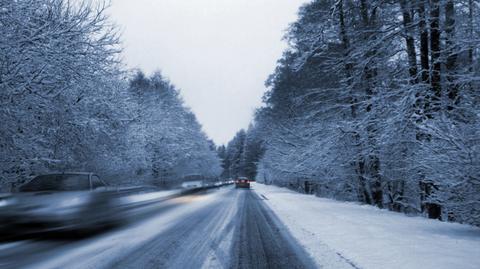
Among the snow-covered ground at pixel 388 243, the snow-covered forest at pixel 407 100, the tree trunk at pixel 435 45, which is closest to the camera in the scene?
the snow-covered ground at pixel 388 243

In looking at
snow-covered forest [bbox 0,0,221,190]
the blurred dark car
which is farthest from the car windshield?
snow-covered forest [bbox 0,0,221,190]

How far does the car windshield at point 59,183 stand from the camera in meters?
10.1

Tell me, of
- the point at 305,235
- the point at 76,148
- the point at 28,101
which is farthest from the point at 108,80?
the point at 305,235

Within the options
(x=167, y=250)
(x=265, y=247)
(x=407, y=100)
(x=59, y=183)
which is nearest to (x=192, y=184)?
(x=59, y=183)

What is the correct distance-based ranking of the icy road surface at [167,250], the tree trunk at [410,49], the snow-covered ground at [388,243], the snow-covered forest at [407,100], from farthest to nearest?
the tree trunk at [410,49] → the snow-covered forest at [407,100] → the icy road surface at [167,250] → the snow-covered ground at [388,243]

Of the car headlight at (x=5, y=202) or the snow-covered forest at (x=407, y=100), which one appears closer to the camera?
the car headlight at (x=5, y=202)

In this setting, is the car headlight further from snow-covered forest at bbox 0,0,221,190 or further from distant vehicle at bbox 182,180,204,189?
distant vehicle at bbox 182,180,204,189

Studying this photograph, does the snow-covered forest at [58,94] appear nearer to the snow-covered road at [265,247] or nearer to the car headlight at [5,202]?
the car headlight at [5,202]

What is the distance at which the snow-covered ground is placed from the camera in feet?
21.5

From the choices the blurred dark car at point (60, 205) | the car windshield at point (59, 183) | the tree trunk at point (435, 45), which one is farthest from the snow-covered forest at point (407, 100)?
the car windshield at point (59, 183)

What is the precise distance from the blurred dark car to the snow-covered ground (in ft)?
16.0

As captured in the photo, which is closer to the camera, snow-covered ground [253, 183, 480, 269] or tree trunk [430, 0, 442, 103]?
snow-covered ground [253, 183, 480, 269]

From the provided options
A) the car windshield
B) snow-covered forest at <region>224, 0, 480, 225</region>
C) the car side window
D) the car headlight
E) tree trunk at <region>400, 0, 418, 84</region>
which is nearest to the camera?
the car headlight

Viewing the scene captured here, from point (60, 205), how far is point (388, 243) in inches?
268
